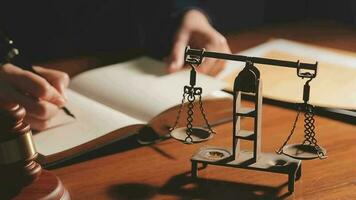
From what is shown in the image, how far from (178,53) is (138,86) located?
21cm

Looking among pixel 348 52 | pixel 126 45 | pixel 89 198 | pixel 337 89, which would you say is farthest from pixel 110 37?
pixel 89 198

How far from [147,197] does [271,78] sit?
22.6 inches

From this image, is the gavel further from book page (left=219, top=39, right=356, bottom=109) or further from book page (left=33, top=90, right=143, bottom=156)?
book page (left=219, top=39, right=356, bottom=109)

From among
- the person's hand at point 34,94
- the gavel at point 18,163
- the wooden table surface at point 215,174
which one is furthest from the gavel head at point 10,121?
the person's hand at point 34,94

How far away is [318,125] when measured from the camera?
1110 millimetres

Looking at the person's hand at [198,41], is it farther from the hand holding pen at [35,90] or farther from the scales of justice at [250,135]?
the scales of justice at [250,135]

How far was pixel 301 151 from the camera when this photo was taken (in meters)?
0.84

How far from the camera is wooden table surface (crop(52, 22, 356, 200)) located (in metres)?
0.87

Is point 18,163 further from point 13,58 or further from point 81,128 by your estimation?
point 13,58

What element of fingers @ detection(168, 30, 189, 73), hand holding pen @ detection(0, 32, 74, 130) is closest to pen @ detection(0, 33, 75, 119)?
hand holding pen @ detection(0, 32, 74, 130)

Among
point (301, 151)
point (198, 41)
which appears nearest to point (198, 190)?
point (301, 151)

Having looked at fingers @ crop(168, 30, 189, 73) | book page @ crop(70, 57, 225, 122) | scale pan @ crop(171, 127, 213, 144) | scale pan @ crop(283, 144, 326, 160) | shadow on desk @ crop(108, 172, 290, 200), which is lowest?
shadow on desk @ crop(108, 172, 290, 200)

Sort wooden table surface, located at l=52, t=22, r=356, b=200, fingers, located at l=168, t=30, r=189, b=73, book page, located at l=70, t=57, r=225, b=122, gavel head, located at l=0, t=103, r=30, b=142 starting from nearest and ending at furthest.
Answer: gavel head, located at l=0, t=103, r=30, b=142, wooden table surface, located at l=52, t=22, r=356, b=200, book page, located at l=70, t=57, r=225, b=122, fingers, located at l=168, t=30, r=189, b=73

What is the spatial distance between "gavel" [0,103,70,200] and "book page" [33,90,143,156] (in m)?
0.16
